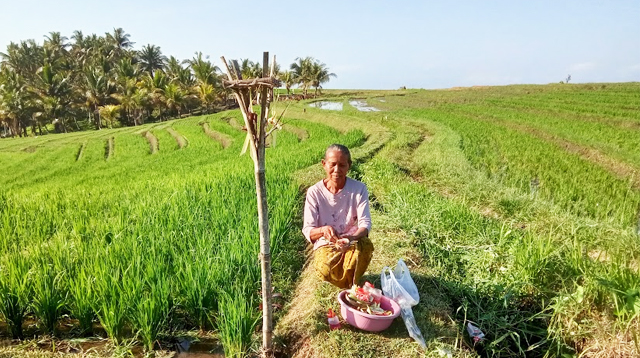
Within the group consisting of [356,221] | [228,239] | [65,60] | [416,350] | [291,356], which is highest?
[65,60]

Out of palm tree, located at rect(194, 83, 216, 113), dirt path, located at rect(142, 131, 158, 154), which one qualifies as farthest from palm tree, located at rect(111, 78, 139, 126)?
dirt path, located at rect(142, 131, 158, 154)

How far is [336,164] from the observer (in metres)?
2.68

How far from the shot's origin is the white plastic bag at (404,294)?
2350mm

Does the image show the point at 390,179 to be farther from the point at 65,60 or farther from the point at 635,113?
the point at 65,60

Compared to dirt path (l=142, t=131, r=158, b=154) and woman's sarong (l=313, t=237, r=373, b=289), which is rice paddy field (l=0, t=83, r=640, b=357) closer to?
woman's sarong (l=313, t=237, r=373, b=289)

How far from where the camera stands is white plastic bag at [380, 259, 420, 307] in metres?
2.46

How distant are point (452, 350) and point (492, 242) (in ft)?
5.32

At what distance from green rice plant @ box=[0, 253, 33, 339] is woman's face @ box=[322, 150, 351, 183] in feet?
7.22

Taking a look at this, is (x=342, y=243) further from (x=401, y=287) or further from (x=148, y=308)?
(x=148, y=308)

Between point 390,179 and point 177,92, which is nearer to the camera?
point 390,179

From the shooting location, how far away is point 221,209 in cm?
442

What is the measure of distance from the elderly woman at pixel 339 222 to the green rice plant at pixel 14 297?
1.92 metres

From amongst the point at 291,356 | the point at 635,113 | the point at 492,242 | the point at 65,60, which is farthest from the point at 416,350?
the point at 65,60

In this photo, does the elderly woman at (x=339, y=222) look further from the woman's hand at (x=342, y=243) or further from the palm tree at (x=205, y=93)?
the palm tree at (x=205, y=93)
